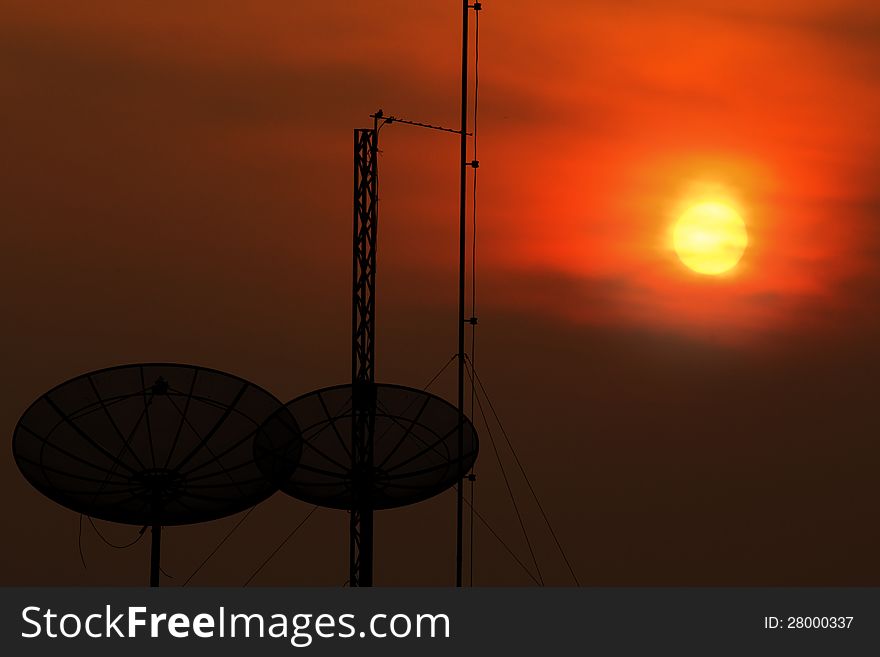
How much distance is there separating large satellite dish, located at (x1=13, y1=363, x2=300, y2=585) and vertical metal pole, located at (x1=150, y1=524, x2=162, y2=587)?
0.73 ft

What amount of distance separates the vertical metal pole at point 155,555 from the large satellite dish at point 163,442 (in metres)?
0.22

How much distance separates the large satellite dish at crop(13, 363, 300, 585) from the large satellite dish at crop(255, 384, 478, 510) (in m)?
3.06

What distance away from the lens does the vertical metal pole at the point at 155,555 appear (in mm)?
59594

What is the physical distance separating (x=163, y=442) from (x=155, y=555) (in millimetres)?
3202

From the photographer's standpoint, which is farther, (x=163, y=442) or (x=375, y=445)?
(x=375, y=445)

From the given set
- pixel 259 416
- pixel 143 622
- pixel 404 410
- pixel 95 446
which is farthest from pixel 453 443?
pixel 143 622

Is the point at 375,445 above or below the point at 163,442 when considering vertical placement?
below

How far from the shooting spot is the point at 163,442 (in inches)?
2317

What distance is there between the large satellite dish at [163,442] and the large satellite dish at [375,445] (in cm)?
306

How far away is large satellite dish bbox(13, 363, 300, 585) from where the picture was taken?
189 ft

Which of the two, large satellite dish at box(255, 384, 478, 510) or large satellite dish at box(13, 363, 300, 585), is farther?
large satellite dish at box(255, 384, 478, 510)

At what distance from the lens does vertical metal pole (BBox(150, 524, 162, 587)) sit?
59.6m

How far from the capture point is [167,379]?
190 ft

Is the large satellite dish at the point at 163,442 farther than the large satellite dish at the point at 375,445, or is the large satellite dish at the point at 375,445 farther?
the large satellite dish at the point at 375,445
